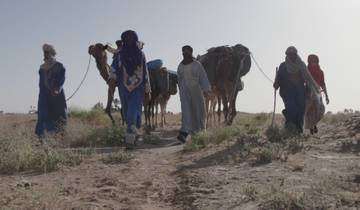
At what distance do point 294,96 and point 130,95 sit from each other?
3.26 meters

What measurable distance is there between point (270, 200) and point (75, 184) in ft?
8.06

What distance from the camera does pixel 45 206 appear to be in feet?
16.6

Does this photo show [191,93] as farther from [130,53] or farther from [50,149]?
[50,149]

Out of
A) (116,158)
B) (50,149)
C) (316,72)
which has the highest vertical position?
(316,72)

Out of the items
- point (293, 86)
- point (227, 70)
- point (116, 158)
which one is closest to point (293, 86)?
point (293, 86)

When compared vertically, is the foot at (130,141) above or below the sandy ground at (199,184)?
above

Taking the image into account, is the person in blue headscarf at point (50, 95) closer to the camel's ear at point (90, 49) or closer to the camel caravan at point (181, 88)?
the camel caravan at point (181, 88)

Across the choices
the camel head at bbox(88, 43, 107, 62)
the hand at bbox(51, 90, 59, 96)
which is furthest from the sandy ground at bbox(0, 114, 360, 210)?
the camel head at bbox(88, 43, 107, 62)

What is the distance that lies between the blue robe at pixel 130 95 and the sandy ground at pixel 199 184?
1.43 m

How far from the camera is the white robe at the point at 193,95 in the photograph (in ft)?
38.6

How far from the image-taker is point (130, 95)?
1024cm

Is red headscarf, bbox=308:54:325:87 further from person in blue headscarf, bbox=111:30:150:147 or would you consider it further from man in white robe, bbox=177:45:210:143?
person in blue headscarf, bbox=111:30:150:147

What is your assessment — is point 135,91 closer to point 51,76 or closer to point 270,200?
point 51,76

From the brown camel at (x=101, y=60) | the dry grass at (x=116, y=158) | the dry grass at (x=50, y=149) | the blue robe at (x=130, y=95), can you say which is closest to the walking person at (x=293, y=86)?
the blue robe at (x=130, y=95)
